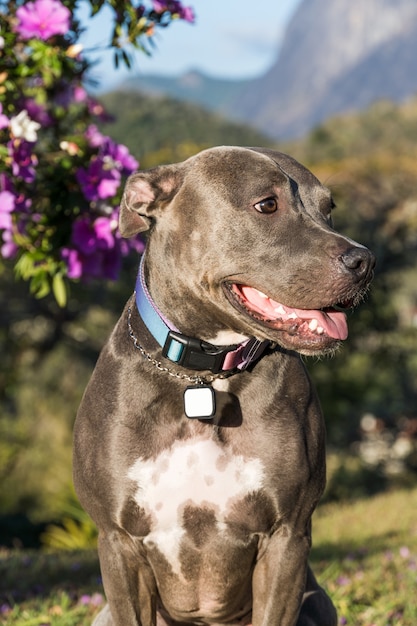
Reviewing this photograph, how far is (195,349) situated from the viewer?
301 centimetres

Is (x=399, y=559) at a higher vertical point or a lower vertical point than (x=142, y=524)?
lower

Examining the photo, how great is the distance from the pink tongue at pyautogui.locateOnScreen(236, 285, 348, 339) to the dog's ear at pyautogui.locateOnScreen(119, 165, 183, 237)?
0.42m

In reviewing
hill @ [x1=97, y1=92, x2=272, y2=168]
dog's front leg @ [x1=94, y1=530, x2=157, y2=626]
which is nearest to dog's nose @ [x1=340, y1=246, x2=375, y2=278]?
dog's front leg @ [x1=94, y1=530, x2=157, y2=626]

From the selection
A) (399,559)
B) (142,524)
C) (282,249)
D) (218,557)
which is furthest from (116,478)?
(399,559)

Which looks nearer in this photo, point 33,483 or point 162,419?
point 162,419

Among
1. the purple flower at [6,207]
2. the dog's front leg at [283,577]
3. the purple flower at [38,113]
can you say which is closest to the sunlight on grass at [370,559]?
the dog's front leg at [283,577]

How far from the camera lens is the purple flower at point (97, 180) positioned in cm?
400

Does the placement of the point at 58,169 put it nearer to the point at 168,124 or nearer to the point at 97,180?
the point at 97,180

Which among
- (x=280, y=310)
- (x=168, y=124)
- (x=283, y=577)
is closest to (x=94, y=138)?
(x=280, y=310)

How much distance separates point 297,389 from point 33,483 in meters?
9.94

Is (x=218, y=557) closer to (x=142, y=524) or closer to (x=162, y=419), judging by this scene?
(x=142, y=524)

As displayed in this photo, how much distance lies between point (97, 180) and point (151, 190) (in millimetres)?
1015

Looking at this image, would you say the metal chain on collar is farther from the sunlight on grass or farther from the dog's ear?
the sunlight on grass

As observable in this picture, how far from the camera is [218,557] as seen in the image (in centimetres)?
304
